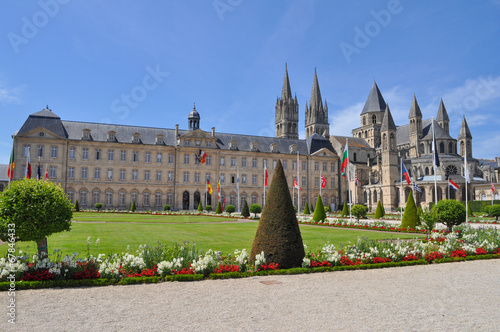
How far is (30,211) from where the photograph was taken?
8.60m

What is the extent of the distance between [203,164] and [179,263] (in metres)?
43.8

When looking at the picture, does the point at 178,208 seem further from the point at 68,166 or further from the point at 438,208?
the point at 438,208

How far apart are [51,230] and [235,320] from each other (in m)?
5.59

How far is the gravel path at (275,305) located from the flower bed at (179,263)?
Answer: 0.47 m

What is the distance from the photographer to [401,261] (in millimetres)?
11562

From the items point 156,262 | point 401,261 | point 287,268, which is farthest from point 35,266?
point 401,261

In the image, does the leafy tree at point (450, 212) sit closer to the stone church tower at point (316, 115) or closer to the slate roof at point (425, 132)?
the slate roof at point (425, 132)

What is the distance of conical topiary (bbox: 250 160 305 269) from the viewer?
32.1 feet

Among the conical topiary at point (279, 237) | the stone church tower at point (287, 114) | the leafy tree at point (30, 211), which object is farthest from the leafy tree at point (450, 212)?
the stone church tower at point (287, 114)

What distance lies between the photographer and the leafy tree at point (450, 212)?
696 inches

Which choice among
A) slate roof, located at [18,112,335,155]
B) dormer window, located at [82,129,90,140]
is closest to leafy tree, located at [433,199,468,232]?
slate roof, located at [18,112,335,155]

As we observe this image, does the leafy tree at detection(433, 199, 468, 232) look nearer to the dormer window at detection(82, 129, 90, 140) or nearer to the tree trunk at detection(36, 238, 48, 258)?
the tree trunk at detection(36, 238, 48, 258)

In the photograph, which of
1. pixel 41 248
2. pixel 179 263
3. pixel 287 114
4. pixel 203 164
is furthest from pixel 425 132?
pixel 41 248

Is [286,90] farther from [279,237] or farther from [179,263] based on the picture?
[179,263]
